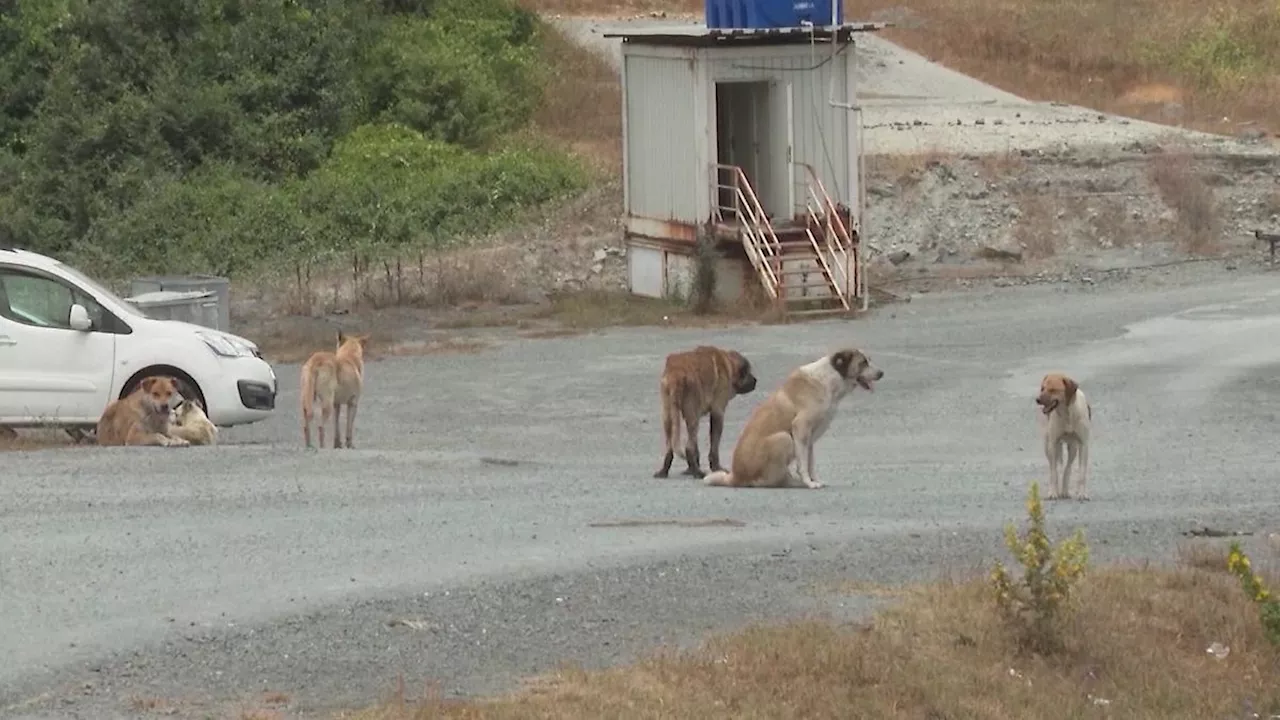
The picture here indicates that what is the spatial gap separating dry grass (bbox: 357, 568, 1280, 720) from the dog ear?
135 inches

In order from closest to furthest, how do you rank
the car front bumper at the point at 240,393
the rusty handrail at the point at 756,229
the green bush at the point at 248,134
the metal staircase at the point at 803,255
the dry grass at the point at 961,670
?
the dry grass at the point at 961,670 → the car front bumper at the point at 240,393 → the rusty handrail at the point at 756,229 → the metal staircase at the point at 803,255 → the green bush at the point at 248,134

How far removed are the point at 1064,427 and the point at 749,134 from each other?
21.4m

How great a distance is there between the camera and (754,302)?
3212 cm

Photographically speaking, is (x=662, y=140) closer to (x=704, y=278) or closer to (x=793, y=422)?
(x=704, y=278)

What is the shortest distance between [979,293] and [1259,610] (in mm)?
22481

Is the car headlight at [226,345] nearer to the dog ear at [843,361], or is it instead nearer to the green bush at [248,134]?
the dog ear at [843,361]

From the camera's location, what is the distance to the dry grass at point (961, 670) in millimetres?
9727

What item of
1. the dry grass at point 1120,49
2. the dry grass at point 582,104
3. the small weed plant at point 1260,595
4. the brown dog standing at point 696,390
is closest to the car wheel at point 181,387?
the brown dog standing at point 696,390

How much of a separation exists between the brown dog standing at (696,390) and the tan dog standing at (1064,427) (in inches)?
94.7

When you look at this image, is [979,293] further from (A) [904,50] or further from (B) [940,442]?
(A) [904,50]

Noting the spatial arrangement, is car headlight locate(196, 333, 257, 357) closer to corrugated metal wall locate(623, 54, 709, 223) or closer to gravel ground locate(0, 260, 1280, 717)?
gravel ground locate(0, 260, 1280, 717)

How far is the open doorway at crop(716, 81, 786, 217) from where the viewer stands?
3497cm

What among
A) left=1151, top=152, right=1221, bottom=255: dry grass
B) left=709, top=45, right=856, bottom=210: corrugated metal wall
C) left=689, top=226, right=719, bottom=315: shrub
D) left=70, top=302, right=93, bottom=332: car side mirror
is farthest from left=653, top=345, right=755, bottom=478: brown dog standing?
left=1151, top=152, right=1221, bottom=255: dry grass

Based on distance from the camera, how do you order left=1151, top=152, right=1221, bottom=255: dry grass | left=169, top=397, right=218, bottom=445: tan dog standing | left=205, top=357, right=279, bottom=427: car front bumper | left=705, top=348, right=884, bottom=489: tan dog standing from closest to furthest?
1. left=705, top=348, right=884, bottom=489: tan dog standing
2. left=169, top=397, right=218, bottom=445: tan dog standing
3. left=205, top=357, right=279, bottom=427: car front bumper
4. left=1151, top=152, right=1221, bottom=255: dry grass
